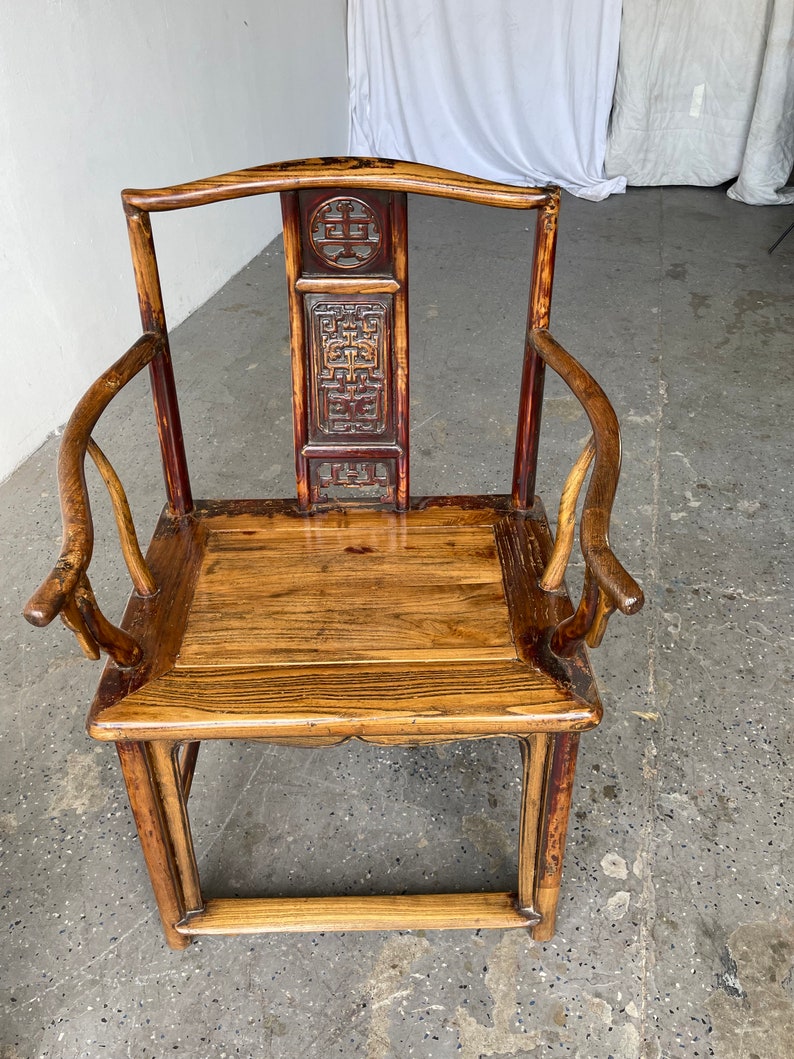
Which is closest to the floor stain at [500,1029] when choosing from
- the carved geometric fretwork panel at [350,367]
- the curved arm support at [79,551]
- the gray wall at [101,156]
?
the curved arm support at [79,551]

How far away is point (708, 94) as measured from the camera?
4379 mm

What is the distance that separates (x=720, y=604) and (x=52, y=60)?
2.12 metres

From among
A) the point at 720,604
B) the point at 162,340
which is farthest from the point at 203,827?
the point at 720,604

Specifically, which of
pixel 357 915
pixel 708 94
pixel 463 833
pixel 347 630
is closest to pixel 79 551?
pixel 347 630

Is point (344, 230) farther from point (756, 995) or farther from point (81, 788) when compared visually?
point (756, 995)

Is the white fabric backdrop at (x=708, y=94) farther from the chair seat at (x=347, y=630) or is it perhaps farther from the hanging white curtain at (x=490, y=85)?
the chair seat at (x=347, y=630)

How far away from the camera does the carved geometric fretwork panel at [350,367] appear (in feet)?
3.97

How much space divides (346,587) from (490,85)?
163 inches

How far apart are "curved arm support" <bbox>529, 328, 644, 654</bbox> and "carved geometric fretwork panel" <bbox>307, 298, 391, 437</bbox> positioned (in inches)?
9.7

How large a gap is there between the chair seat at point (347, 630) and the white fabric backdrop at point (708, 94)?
151 inches

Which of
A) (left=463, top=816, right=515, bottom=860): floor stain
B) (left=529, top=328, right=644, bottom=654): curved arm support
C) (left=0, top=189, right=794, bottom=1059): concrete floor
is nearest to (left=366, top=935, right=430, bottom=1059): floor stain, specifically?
(left=0, top=189, right=794, bottom=1059): concrete floor

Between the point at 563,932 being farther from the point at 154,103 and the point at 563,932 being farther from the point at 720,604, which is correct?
the point at 154,103

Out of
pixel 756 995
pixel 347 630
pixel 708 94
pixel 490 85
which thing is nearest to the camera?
pixel 347 630

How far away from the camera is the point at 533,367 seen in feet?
3.95
